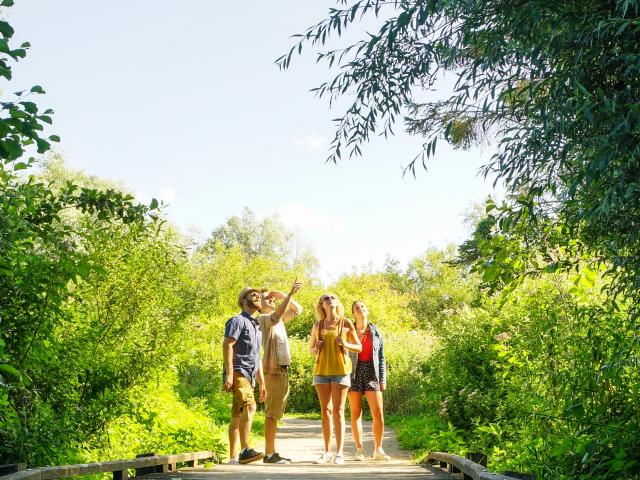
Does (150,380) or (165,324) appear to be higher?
(165,324)

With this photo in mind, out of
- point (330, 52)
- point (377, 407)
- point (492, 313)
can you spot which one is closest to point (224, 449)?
point (377, 407)

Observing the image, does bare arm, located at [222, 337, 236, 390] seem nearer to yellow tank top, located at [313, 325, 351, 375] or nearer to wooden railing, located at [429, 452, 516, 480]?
yellow tank top, located at [313, 325, 351, 375]

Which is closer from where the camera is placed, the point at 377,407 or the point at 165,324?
the point at 165,324

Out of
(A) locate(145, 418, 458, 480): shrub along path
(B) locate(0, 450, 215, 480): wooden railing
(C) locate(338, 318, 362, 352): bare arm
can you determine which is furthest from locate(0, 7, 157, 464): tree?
(C) locate(338, 318, 362, 352): bare arm

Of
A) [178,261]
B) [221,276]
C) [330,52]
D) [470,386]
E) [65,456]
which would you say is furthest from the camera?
[221,276]

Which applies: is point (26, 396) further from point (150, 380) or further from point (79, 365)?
point (150, 380)

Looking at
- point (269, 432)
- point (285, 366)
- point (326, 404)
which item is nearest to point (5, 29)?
point (285, 366)

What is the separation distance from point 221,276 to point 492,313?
2329cm

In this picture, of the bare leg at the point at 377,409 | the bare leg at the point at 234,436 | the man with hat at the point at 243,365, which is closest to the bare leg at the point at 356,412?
the bare leg at the point at 377,409

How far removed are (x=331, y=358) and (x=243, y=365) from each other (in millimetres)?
1152

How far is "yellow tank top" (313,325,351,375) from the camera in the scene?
1013cm

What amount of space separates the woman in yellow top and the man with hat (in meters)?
0.62

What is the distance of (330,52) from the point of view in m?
6.46

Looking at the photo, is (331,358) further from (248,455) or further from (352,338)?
(248,455)
